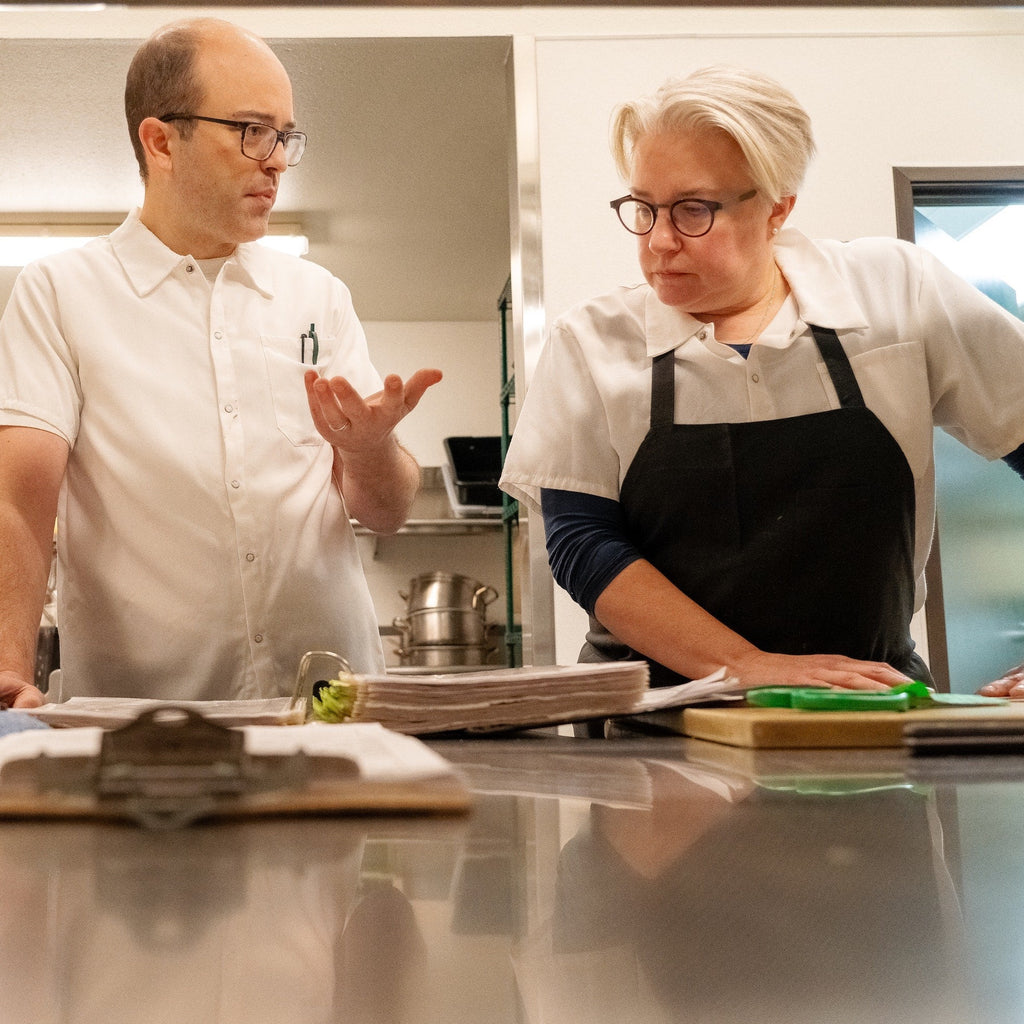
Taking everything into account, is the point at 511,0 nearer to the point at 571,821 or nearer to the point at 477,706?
the point at 571,821

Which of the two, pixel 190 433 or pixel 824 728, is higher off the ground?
pixel 190 433

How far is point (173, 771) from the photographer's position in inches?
13.2

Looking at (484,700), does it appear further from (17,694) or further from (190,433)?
(190,433)

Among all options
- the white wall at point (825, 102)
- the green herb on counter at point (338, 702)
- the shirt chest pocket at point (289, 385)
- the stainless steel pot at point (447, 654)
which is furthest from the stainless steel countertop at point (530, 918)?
the stainless steel pot at point (447, 654)

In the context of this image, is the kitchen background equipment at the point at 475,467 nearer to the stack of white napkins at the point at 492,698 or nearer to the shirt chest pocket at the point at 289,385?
the shirt chest pocket at the point at 289,385

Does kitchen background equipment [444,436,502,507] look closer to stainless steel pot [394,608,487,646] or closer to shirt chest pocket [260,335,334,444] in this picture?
stainless steel pot [394,608,487,646]

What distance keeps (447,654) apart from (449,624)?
140 millimetres

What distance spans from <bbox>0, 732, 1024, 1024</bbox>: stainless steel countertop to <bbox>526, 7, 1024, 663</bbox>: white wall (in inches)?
104

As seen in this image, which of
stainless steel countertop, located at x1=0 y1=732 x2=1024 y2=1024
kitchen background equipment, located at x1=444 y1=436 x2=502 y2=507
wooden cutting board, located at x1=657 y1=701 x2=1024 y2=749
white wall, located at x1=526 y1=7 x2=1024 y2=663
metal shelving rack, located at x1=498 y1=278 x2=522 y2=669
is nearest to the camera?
stainless steel countertop, located at x1=0 y1=732 x2=1024 y2=1024

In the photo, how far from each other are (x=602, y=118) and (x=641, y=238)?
1.83 meters

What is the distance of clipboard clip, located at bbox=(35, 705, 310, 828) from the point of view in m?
0.33

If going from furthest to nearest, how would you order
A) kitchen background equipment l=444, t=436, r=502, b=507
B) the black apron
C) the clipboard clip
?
Answer: kitchen background equipment l=444, t=436, r=502, b=507, the black apron, the clipboard clip

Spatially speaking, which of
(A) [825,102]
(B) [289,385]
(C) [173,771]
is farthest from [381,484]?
(A) [825,102]

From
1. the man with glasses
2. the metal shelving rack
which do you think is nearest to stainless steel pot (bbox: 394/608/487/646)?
the metal shelving rack
